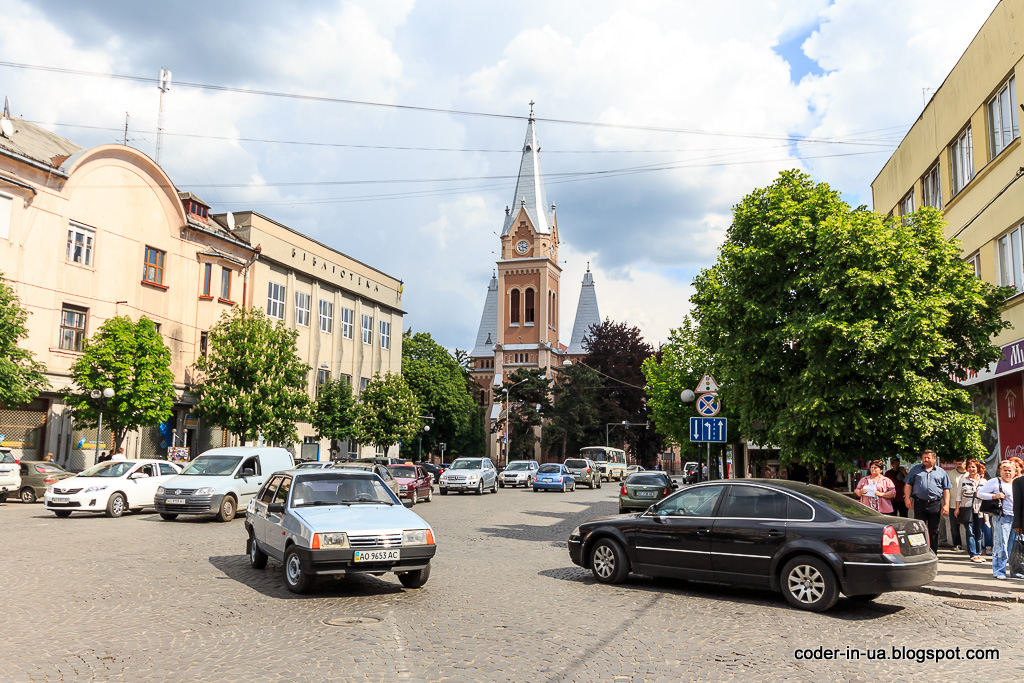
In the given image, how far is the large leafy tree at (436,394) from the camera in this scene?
76188mm

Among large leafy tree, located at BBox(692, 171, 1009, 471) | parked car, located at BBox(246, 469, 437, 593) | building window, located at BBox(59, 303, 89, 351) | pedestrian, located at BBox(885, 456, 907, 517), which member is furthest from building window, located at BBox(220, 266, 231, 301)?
pedestrian, located at BBox(885, 456, 907, 517)

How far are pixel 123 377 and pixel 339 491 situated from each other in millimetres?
→ 23489

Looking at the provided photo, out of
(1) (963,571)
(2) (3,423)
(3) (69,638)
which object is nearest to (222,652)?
(3) (69,638)

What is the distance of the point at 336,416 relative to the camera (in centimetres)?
4700

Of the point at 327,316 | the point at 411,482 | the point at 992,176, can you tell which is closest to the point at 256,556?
the point at 411,482

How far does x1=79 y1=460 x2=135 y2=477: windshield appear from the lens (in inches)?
843

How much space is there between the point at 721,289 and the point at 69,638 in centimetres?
1286

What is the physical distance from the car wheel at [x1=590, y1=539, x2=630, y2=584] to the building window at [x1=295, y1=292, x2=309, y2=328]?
40.7 meters

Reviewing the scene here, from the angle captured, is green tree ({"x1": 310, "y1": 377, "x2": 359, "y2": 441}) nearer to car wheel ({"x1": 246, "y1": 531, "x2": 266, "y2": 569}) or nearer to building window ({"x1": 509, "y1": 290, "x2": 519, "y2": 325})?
car wheel ({"x1": 246, "y1": 531, "x2": 266, "y2": 569})

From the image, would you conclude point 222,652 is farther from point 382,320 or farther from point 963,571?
point 382,320

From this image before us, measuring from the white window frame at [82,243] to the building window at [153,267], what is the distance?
295cm

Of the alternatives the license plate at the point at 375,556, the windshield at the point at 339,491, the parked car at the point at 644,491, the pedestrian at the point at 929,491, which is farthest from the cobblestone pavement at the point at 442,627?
the parked car at the point at 644,491

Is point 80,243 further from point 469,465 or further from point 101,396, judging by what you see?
point 469,465

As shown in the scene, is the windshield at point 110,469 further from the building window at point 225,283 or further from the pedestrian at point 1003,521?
the building window at point 225,283
